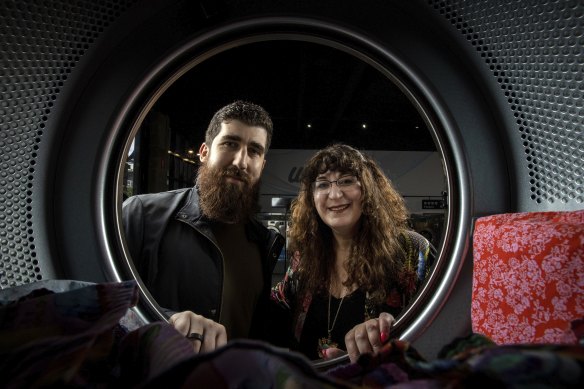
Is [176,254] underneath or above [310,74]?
underneath

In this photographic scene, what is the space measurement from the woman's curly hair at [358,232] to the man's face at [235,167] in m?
0.20

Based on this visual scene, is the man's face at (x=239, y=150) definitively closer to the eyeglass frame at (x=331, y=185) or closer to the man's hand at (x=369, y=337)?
the eyeglass frame at (x=331, y=185)

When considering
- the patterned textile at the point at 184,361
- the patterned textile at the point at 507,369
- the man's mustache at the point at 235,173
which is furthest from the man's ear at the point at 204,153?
the patterned textile at the point at 507,369

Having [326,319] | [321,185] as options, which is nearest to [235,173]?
[321,185]

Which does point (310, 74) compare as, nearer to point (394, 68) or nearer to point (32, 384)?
point (394, 68)

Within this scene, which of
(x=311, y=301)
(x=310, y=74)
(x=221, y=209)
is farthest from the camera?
(x=310, y=74)

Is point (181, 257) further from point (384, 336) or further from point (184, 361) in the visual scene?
point (184, 361)

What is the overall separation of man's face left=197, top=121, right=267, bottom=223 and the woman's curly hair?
0.20 m

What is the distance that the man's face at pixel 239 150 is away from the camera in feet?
4.92

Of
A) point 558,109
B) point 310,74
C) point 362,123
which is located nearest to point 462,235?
point 558,109

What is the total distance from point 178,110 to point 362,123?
2937 millimetres

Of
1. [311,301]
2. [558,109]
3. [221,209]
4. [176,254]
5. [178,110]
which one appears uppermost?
[178,110]

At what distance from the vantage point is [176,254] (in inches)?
50.2

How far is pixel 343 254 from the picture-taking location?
1360 mm
